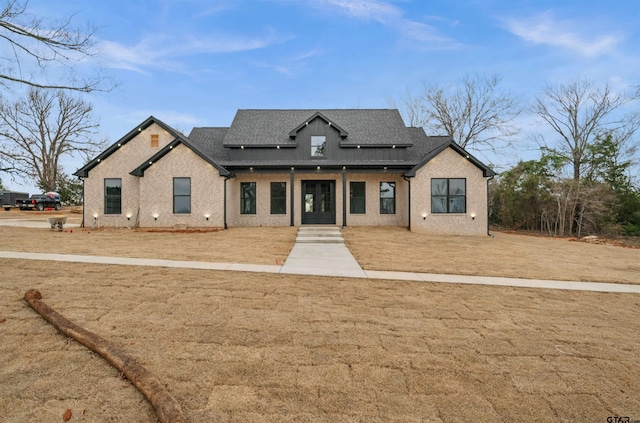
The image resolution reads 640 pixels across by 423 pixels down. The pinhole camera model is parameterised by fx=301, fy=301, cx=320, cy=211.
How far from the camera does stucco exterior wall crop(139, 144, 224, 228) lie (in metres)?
16.2

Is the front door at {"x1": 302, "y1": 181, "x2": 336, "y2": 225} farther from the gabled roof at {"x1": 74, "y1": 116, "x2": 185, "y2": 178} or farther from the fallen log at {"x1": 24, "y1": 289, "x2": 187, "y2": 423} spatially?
the fallen log at {"x1": 24, "y1": 289, "x2": 187, "y2": 423}

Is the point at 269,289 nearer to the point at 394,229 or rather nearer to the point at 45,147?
the point at 394,229

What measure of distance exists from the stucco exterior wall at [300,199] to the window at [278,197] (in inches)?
7.4

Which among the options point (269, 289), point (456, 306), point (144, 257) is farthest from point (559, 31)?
point (144, 257)

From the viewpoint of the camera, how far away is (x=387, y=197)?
18172 millimetres

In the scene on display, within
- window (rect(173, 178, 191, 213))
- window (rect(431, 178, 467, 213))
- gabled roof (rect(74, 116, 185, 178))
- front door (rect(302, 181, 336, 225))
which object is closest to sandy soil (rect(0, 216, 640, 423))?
window (rect(173, 178, 191, 213))

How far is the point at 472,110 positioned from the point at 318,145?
19178 mm

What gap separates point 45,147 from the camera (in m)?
37.3

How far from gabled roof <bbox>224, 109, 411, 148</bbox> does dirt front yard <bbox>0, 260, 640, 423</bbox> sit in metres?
13.9

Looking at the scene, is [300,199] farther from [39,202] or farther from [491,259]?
[39,202]

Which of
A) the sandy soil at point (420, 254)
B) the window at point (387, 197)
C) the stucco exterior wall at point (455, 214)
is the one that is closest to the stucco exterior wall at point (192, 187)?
the sandy soil at point (420, 254)

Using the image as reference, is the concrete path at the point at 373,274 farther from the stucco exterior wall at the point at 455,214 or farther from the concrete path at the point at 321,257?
the stucco exterior wall at the point at 455,214

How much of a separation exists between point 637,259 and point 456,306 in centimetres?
1034

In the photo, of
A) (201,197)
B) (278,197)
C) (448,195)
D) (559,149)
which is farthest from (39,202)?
(559,149)
